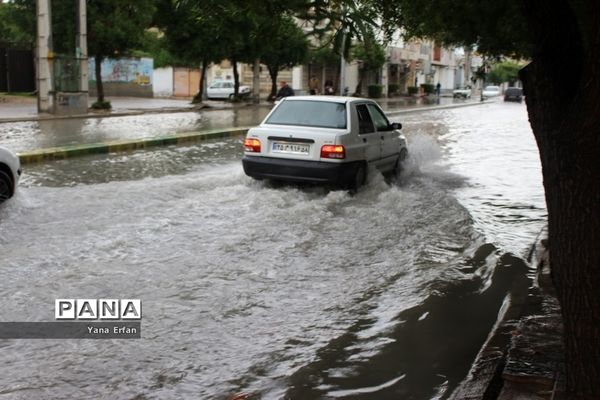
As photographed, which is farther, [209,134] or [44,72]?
[44,72]

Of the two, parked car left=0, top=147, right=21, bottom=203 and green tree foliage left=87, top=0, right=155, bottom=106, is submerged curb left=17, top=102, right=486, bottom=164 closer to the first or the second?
parked car left=0, top=147, right=21, bottom=203

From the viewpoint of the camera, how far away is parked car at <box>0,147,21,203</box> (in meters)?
8.14

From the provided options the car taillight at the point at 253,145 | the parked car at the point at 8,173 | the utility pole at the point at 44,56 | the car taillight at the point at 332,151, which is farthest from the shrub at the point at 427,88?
the parked car at the point at 8,173

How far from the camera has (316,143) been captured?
952 centimetres

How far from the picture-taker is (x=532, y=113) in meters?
3.14

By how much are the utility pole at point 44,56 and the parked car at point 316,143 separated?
16.5 metres

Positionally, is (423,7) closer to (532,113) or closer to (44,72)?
(532,113)

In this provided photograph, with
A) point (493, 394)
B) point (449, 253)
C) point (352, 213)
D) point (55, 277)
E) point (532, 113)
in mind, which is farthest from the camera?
point (352, 213)

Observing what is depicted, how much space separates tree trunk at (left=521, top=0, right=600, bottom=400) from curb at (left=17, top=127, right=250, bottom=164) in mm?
11390

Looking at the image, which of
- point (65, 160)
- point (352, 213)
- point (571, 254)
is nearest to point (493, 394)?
point (571, 254)

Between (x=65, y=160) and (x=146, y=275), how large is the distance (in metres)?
8.35

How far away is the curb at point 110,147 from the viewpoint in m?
13.1

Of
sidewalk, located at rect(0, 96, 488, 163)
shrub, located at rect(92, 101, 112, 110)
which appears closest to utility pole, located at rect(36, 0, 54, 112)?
sidewalk, located at rect(0, 96, 488, 163)

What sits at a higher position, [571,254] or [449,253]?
[571,254]
